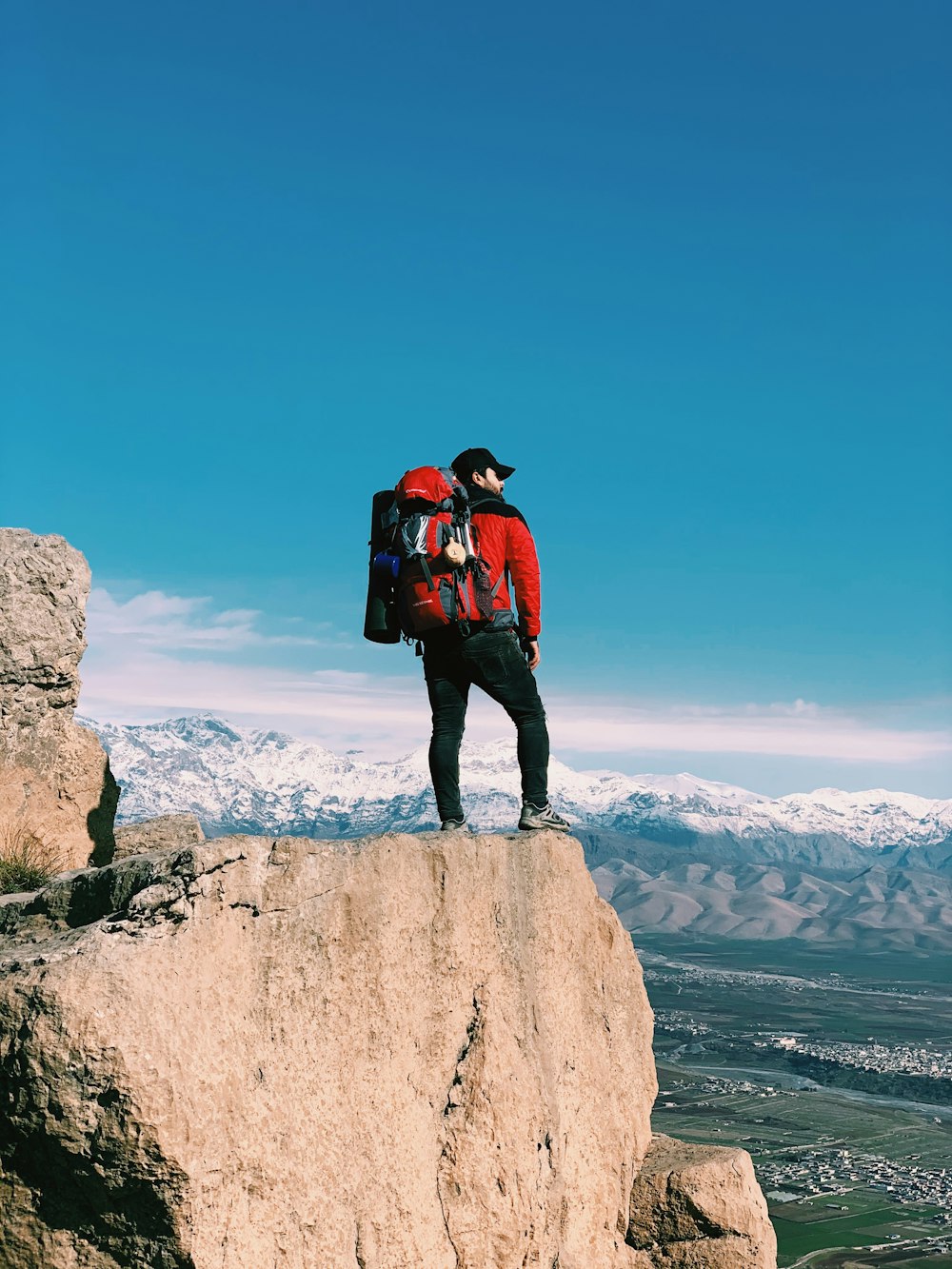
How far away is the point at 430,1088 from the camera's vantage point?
7.94 m

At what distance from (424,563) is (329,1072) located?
4054mm

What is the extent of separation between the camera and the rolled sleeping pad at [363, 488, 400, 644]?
979 centimetres

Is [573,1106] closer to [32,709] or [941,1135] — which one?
[32,709]

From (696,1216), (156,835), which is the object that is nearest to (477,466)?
(156,835)

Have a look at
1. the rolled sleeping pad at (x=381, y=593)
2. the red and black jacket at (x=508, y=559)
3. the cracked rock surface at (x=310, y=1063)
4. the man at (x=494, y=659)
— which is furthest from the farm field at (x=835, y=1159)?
the rolled sleeping pad at (x=381, y=593)

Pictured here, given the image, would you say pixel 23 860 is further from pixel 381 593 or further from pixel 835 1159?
pixel 835 1159

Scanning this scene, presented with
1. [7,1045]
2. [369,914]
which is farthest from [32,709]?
[7,1045]

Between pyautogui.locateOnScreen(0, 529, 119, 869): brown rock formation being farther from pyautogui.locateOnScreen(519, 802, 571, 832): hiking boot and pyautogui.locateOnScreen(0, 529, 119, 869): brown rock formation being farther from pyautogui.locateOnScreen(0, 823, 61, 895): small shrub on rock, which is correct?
pyautogui.locateOnScreen(519, 802, 571, 832): hiking boot

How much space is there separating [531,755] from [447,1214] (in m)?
3.95

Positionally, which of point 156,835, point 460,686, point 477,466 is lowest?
point 156,835

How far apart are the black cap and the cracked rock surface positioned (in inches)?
131

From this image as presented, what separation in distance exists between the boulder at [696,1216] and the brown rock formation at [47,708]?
6.46m

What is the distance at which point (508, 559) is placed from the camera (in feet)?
33.6

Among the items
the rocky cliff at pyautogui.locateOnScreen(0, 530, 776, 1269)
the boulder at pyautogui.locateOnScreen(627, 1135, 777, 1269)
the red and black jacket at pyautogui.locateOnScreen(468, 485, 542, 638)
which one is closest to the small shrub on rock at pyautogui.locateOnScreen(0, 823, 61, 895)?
the rocky cliff at pyautogui.locateOnScreen(0, 530, 776, 1269)
